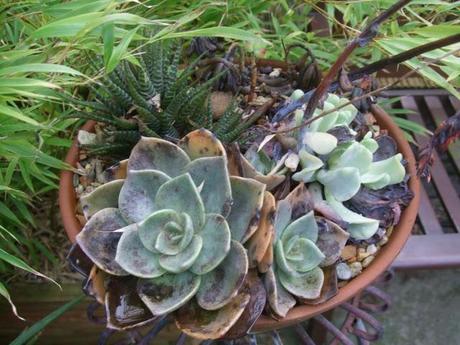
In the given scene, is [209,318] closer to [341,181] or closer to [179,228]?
[179,228]

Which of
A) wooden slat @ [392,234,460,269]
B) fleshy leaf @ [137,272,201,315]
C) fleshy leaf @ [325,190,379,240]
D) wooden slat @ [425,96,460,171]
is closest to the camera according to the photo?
fleshy leaf @ [137,272,201,315]

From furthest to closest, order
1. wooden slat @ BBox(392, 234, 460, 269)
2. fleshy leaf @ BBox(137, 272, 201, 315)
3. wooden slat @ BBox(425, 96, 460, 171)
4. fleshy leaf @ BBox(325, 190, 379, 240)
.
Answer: wooden slat @ BBox(425, 96, 460, 171) → wooden slat @ BBox(392, 234, 460, 269) → fleshy leaf @ BBox(325, 190, 379, 240) → fleshy leaf @ BBox(137, 272, 201, 315)

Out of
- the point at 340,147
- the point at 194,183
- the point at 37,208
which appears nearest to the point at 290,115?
the point at 340,147

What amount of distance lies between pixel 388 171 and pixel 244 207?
0.19 meters

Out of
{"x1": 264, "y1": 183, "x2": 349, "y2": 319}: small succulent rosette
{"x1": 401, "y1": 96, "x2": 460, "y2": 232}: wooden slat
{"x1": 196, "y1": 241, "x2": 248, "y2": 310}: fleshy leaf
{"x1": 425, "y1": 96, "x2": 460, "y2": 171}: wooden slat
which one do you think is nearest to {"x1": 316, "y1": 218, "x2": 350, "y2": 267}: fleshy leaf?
{"x1": 264, "y1": 183, "x2": 349, "y2": 319}: small succulent rosette

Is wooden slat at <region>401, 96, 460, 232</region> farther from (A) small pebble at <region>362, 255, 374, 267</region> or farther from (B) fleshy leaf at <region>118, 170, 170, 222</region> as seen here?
(B) fleshy leaf at <region>118, 170, 170, 222</region>

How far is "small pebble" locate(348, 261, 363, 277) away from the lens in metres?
0.70

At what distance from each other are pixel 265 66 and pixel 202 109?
20cm

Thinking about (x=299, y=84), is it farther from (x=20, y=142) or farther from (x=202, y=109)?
(x=20, y=142)

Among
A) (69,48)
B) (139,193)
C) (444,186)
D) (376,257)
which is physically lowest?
(444,186)

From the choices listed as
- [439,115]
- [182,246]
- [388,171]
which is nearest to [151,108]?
[182,246]

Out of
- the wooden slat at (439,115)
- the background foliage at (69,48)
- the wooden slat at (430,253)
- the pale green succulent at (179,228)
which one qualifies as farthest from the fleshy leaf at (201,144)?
the wooden slat at (439,115)

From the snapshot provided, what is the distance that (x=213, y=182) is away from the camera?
0.63m

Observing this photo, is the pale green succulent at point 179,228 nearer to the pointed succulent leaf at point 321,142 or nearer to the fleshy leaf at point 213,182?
the fleshy leaf at point 213,182
